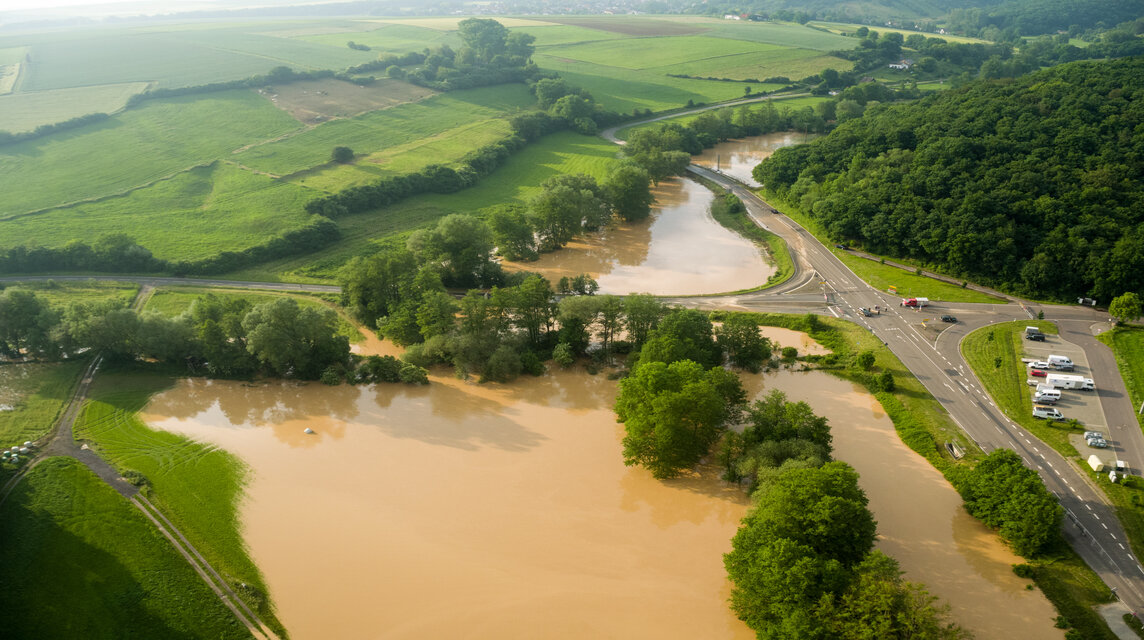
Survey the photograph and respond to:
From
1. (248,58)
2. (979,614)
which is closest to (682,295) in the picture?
(979,614)

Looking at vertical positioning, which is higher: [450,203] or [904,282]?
[450,203]

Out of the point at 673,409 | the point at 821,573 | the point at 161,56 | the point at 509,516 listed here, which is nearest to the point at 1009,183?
the point at 673,409

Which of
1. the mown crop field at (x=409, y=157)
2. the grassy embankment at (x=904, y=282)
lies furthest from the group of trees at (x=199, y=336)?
the grassy embankment at (x=904, y=282)

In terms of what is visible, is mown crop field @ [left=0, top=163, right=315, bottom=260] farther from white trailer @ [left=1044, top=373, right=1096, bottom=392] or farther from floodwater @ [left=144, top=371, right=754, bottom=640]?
white trailer @ [left=1044, top=373, right=1096, bottom=392]

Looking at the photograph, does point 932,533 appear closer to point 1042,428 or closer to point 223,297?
point 1042,428

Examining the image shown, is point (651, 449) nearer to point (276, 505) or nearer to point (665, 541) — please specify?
point (665, 541)

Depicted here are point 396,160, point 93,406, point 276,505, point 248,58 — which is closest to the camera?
point 276,505
